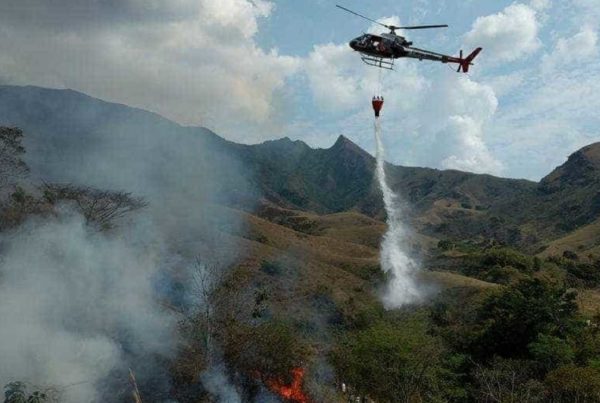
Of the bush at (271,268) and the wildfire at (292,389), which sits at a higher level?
the bush at (271,268)

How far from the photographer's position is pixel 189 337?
122 ft

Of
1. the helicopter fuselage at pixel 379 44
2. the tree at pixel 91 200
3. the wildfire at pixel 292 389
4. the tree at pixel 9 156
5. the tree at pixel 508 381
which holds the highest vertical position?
the helicopter fuselage at pixel 379 44

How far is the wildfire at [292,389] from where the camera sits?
111 ft

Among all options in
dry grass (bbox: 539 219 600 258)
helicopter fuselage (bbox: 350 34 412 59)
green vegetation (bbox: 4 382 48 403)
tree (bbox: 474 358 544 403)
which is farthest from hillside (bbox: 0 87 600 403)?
helicopter fuselage (bbox: 350 34 412 59)

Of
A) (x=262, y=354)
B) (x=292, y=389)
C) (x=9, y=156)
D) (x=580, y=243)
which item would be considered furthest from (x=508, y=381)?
(x=580, y=243)

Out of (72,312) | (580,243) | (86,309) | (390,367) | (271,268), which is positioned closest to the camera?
(72,312)

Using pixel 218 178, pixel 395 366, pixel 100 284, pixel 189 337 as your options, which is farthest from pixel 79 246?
pixel 218 178

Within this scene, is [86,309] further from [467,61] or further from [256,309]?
[467,61]

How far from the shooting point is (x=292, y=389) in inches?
1357

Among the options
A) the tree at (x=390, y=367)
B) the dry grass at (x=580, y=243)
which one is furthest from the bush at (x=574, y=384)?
the dry grass at (x=580, y=243)

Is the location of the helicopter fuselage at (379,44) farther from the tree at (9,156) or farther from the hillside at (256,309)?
the tree at (9,156)

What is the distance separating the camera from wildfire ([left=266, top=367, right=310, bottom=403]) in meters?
33.8

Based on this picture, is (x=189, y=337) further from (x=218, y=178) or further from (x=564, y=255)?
(x=218, y=178)

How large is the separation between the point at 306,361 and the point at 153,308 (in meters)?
13.2
